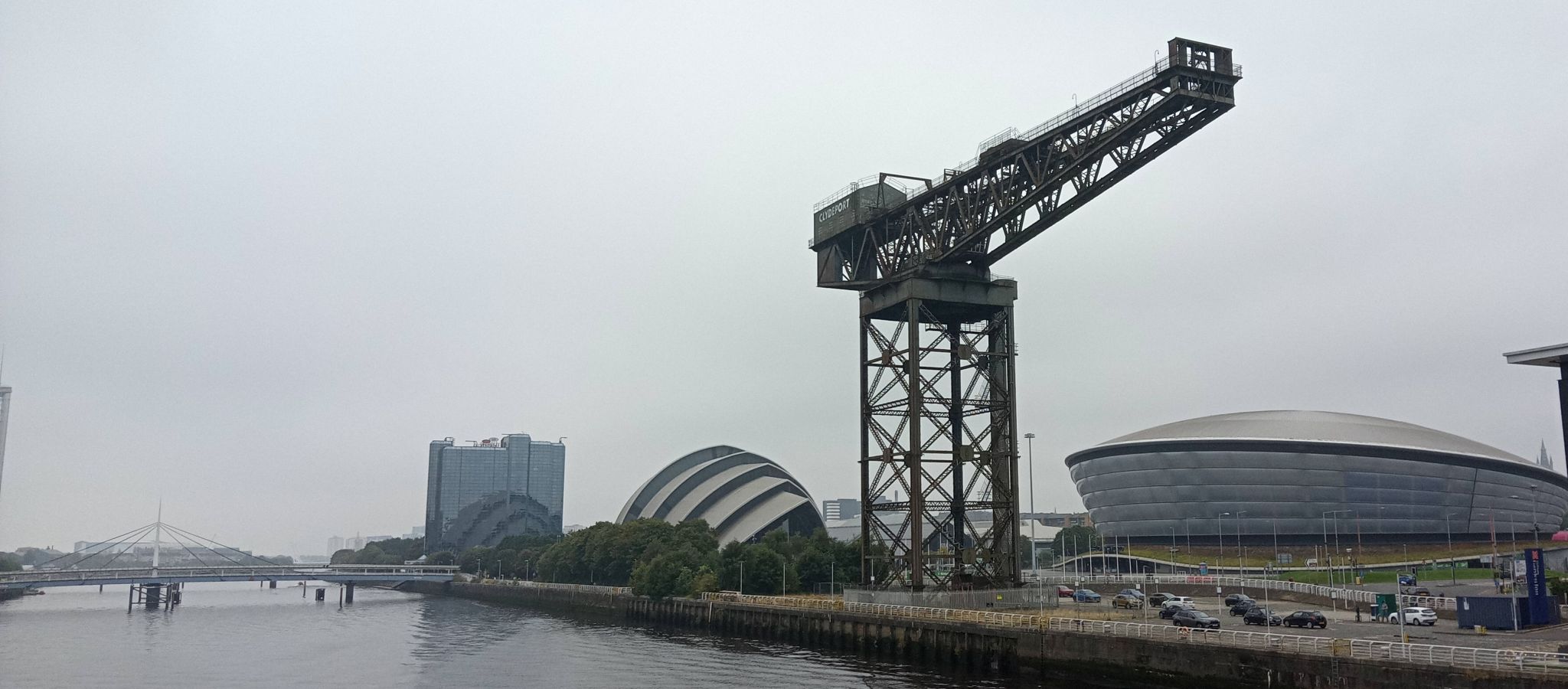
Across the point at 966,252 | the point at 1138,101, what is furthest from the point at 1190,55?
the point at 966,252

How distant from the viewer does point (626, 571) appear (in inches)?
4815

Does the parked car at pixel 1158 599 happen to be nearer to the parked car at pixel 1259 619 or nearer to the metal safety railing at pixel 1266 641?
the parked car at pixel 1259 619

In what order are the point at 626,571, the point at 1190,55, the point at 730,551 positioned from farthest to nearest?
the point at 626,571 < the point at 730,551 < the point at 1190,55

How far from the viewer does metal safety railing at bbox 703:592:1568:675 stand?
31.6 meters

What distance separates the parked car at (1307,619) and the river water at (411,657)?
14.5m

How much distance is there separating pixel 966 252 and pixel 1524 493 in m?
123

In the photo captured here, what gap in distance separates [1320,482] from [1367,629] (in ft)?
326

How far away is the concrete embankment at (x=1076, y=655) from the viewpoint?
32.8 m

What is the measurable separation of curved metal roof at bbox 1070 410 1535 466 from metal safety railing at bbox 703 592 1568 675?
96242 millimetres

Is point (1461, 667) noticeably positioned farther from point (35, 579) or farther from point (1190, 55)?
point (35, 579)

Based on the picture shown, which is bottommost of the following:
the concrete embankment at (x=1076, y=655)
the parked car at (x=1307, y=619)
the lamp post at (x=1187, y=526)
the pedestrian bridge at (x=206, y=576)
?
the pedestrian bridge at (x=206, y=576)

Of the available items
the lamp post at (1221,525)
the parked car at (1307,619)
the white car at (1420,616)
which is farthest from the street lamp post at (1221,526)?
the parked car at (1307,619)

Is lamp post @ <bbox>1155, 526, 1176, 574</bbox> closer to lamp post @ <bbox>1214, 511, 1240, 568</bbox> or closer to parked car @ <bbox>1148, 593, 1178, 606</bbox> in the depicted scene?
lamp post @ <bbox>1214, 511, 1240, 568</bbox>

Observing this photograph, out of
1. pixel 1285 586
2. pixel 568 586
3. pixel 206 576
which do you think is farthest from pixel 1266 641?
pixel 206 576
